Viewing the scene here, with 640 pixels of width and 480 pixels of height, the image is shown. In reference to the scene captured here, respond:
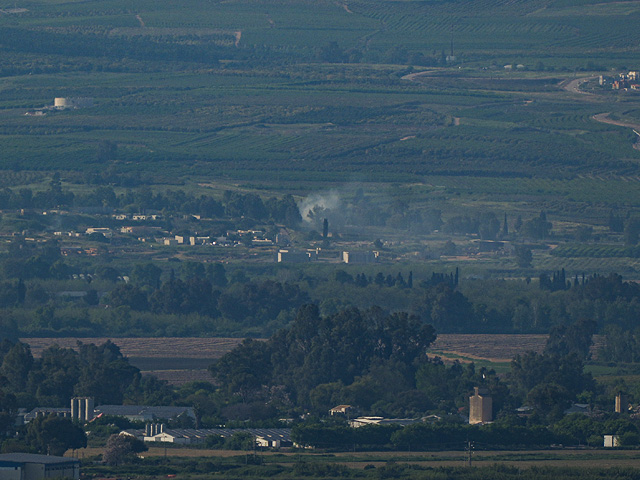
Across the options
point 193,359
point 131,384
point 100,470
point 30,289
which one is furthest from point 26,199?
point 100,470

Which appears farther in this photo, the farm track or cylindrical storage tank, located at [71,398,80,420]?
cylindrical storage tank, located at [71,398,80,420]

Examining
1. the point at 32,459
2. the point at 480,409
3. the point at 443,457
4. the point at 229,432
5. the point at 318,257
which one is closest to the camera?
the point at 32,459

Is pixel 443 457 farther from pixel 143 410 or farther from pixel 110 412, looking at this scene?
pixel 110 412

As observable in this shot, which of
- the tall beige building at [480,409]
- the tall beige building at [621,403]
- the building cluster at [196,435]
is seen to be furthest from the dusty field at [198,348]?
the tall beige building at [621,403]

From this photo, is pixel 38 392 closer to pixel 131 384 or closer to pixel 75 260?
pixel 131 384

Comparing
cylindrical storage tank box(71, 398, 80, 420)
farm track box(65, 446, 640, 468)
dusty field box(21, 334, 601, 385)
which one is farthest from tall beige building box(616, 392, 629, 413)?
dusty field box(21, 334, 601, 385)

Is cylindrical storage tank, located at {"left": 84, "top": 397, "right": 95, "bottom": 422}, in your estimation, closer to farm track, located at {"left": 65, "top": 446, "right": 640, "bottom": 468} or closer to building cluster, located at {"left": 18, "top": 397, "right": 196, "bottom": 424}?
building cluster, located at {"left": 18, "top": 397, "right": 196, "bottom": 424}

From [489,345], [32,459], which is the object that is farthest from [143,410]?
[489,345]

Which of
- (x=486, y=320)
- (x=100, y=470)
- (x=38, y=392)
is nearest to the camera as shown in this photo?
(x=100, y=470)
